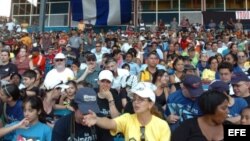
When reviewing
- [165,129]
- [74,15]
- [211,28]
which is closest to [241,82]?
[165,129]

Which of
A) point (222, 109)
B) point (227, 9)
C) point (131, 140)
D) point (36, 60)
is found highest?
point (227, 9)

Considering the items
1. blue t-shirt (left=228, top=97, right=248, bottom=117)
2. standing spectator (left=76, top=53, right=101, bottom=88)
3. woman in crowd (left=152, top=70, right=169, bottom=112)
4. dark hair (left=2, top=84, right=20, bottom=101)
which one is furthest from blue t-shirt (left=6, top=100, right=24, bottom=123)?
standing spectator (left=76, top=53, right=101, bottom=88)

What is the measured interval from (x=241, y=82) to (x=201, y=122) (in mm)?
2409

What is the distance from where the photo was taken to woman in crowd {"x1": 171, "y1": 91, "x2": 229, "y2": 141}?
3354 millimetres

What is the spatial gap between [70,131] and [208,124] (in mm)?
1307

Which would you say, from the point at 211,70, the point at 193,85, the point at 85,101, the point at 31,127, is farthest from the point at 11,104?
the point at 211,70

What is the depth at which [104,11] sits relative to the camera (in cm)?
1830

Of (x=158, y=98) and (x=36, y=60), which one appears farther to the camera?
(x=36, y=60)

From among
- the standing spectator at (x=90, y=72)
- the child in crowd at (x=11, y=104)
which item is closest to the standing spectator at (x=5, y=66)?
the standing spectator at (x=90, y=72)

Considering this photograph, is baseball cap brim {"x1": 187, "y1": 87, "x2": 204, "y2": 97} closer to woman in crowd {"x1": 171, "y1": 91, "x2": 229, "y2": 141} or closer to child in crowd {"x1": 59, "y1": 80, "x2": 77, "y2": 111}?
woman in crowd {"x1": 171, "y1": 91, "x2": 229, "y2": 141}

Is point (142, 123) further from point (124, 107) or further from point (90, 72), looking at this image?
point (90, 72)

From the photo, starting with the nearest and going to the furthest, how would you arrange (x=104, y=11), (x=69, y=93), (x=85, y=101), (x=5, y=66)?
1. (x=85, y=101)
2. (x=69, y=93)
3. (x=5, y=66)
4. (x=104, y=11)

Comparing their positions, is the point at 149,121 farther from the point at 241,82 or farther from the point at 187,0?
the point at 187,0

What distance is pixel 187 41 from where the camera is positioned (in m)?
15.6
